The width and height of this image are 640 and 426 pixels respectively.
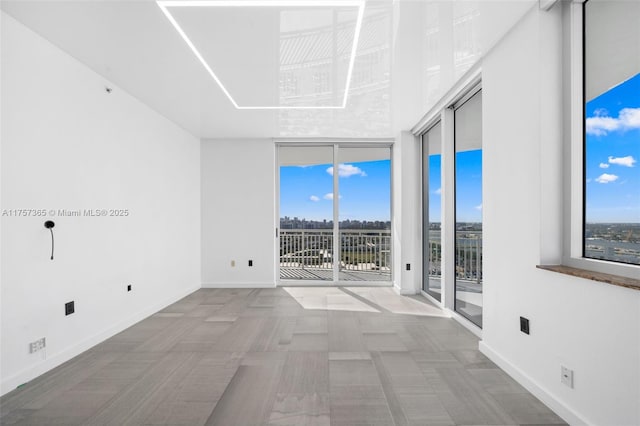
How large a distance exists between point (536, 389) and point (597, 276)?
36.6 inches

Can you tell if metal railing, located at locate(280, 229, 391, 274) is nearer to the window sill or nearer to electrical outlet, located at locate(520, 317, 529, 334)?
electrical outlet, located at locate(520, 317, 529, 334)

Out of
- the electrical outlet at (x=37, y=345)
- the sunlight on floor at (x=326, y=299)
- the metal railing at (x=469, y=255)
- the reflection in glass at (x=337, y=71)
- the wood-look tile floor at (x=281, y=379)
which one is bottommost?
the sunlight on floor at (x=326, y=299)

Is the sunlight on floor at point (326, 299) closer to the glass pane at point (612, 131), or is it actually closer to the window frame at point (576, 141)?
the window frame at point (576, 141)

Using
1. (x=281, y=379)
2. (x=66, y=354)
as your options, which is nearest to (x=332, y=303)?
(x=281, y=379)

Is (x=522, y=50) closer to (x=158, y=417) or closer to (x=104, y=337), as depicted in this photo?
(x=158, y=417)

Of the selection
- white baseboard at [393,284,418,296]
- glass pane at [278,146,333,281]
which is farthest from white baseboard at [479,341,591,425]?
glass pane at [278,146,333,281]

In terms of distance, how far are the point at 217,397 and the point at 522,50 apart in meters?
3.10

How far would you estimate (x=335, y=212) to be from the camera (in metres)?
5.28

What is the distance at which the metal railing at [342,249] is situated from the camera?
5508mm

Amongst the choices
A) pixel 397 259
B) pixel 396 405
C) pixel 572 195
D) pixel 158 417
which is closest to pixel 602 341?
pixel 572 195

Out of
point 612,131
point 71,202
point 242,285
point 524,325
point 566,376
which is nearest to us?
point 612,131

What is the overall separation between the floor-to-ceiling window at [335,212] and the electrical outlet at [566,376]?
11.7ft

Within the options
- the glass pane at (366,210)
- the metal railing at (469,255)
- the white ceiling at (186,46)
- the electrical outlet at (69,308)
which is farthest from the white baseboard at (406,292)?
the electrical outlet at (69,308)

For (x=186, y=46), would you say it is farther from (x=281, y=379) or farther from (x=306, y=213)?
(x=306, y=213)
